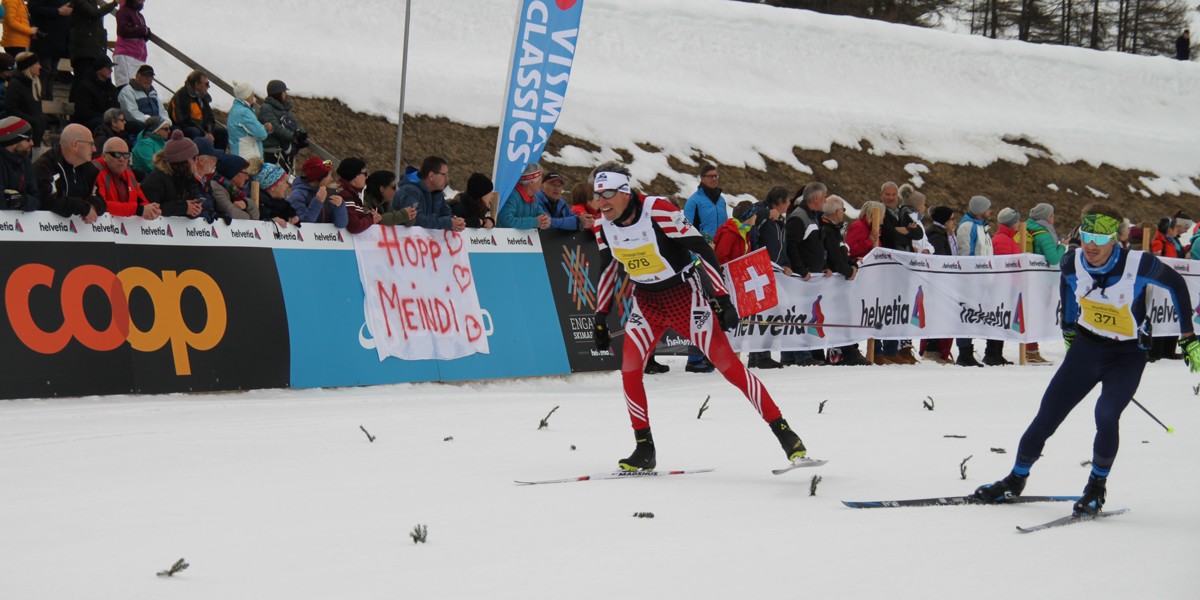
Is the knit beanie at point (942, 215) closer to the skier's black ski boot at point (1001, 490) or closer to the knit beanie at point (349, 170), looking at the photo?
the knit beanie at point (349, 170)

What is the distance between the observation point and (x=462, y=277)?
44.0 feet

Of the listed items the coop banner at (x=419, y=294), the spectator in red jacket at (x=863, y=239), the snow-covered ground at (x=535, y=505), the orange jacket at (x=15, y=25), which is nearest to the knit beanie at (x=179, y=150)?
the coop banner at (x=419, y=294)

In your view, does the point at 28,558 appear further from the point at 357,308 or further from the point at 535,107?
the point at 535,107

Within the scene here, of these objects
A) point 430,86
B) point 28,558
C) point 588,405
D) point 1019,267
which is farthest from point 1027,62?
point 28,558

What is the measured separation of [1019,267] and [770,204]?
14.5 feet

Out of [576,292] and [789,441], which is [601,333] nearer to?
[789,441]

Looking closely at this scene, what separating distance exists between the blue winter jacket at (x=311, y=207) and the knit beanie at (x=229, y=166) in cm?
52

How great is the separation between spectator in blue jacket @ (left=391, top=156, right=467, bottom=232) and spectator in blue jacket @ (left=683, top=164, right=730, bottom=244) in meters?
3.35

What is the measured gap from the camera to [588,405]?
39.5ft

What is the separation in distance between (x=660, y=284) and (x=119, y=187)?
16.4ft

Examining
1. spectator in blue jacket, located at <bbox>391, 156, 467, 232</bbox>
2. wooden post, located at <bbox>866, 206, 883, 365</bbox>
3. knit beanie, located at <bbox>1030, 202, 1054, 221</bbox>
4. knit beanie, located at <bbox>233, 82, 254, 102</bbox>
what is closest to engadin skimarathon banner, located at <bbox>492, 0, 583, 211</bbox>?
spectator in blue jacket, located at <bbox>391, 156, 467, 232</bbox>

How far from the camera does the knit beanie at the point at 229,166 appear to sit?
12195mm

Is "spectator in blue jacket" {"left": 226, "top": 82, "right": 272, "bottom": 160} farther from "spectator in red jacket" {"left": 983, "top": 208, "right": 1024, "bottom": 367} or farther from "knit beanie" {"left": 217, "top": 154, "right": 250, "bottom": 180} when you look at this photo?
"spectator in red jacket" {"left": 983, "top": 208, "right": 1024, "bottom": 367}

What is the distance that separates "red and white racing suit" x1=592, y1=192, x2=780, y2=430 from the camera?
8758 mm
